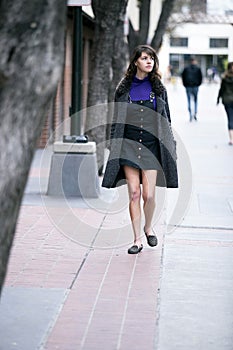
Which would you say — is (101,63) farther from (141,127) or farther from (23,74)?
(23,74)

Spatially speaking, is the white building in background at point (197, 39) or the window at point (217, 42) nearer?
the white building in background at point (197, 39)

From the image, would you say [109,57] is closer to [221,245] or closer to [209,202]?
[209,202]

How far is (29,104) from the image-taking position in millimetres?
3506

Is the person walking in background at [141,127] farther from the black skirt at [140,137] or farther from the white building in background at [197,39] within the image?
the white building in background at [197,39]

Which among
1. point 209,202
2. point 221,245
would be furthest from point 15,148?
point 209,202

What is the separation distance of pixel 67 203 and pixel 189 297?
13.6ft

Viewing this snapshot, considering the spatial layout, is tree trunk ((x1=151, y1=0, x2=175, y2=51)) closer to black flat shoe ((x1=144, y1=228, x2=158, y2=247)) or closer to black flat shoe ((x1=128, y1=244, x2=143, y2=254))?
black flat shoe ((x1=144, y1=228, x2=158, y2=247))

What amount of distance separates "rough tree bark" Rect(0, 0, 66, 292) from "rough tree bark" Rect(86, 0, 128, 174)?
8.85m

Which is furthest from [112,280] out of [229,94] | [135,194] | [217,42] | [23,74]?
[217,42]

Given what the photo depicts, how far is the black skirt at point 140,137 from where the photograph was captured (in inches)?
300

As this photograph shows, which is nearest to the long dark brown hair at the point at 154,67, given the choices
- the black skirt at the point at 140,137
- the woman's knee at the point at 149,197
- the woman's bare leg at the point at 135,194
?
the black skirt at the point at 140,137

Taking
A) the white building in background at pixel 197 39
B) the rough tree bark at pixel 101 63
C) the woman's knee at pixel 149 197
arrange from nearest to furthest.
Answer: the woman's knee at pixel 149 197
the rough tree bark at pixel 101 63
the white building in background at pixel 197 39

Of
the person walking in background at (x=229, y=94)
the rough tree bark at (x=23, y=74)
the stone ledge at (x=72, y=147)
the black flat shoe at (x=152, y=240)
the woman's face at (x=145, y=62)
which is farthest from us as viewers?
the person walking in background at (x=229, y=94)

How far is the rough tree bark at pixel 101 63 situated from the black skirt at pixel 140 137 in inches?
188
